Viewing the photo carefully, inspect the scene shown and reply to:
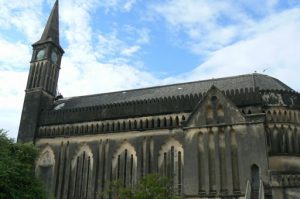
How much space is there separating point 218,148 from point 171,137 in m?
6.46

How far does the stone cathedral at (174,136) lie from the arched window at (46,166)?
12 centimetres

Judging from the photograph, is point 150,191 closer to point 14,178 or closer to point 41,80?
point 14,178

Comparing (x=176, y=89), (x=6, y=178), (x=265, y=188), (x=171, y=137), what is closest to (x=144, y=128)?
(x=171, y=137)

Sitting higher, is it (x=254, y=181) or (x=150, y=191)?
(x=254, y=181)

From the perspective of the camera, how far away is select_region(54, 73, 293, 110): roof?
39.9 m

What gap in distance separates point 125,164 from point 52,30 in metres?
25.6

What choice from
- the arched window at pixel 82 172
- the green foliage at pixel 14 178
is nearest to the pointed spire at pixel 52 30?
the arched window at pixel 82 172

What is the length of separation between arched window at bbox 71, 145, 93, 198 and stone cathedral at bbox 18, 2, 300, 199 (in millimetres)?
114

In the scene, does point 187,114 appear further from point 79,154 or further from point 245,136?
point 79,154

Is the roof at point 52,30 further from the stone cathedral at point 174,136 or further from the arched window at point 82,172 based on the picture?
the arched window at point 82,172

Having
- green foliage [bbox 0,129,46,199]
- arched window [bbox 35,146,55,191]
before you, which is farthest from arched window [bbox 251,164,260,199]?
arched window [bbox 35,146,55,191]

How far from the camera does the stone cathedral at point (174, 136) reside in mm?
31109

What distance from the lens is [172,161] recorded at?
36.9 metres

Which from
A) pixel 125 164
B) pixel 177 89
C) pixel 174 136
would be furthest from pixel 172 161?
pixel 177 89
